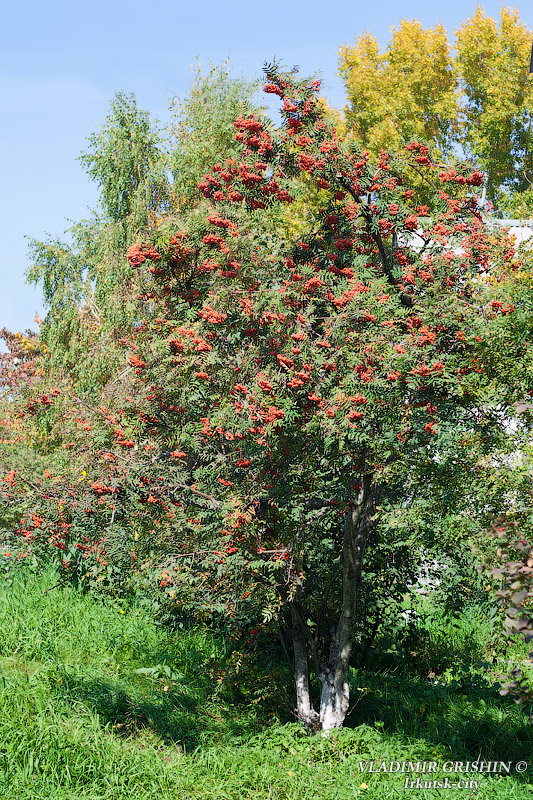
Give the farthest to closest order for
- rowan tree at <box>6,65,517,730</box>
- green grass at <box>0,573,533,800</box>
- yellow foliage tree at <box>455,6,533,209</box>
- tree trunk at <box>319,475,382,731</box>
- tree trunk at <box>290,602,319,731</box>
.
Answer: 1. yellow foliage tree at <box>455,6,533,209</box>
2. tree trunk at <box>290,602,319,731</box>
3. tree trunk at <box>319,475,382,731</box>
4. green grass at <box>0,573,533,800</box>
5. rowan tree at <box>6,65,517,730</box>

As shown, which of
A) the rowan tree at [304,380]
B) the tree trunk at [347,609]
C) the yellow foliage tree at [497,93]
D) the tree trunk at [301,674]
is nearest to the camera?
the rowan tree at [304,380]

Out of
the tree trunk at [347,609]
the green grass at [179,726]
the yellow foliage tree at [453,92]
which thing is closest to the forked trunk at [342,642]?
the tree trunk at [347,609]

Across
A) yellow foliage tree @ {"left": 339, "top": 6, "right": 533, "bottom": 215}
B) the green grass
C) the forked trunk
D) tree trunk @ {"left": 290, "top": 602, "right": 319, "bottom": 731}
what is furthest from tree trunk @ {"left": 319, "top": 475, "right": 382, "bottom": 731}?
yellow foliage tree @ {"left": 339, "top": 6, "right": 533, "bottom": 215}

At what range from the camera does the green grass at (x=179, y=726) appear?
537 cm

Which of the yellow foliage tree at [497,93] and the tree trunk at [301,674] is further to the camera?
the yellow foliage tree at [497,93]

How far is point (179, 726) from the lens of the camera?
6352mm

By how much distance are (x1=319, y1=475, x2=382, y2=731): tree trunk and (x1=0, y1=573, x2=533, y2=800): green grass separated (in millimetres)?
241

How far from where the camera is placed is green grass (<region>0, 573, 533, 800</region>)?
17.6ft

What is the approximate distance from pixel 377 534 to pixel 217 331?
2.45m

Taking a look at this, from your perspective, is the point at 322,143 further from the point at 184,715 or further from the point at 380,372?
the point at 184,715

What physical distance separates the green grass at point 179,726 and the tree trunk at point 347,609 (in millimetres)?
241

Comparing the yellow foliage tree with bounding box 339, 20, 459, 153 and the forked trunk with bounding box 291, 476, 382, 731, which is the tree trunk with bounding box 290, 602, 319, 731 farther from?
the yellow foliage tree with bounding box 339, 20, 459, 153

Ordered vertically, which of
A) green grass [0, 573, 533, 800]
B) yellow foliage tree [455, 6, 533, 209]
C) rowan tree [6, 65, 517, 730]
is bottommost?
green grass [0, 573, 533, 800]

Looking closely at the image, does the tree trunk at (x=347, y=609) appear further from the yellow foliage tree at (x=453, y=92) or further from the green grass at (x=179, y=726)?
the yellow foliage tree at (x=453, y=92)
